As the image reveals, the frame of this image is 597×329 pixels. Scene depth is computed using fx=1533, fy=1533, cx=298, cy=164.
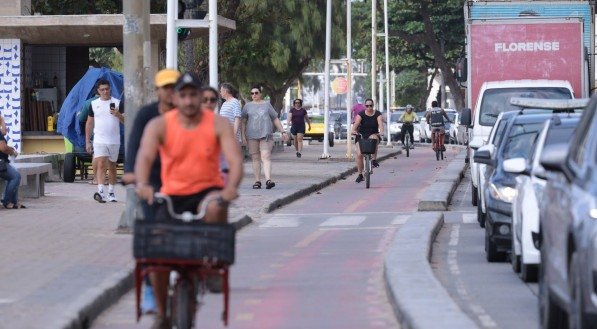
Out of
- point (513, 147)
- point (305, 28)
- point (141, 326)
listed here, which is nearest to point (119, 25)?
point (513, 147)

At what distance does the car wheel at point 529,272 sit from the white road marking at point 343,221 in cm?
736

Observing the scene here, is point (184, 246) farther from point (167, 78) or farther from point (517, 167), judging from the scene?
point (517, 167)

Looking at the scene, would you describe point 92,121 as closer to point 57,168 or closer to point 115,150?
point 115,150

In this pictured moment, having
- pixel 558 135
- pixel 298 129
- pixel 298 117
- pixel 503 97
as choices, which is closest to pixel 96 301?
pixel 558 135

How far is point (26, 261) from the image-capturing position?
47.6ft

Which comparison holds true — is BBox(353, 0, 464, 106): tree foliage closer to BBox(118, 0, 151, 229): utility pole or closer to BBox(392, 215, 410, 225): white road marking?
BBox(392, 215, 410, 225): white road marking

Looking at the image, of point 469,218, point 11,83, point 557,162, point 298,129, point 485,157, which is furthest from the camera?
point 298,129

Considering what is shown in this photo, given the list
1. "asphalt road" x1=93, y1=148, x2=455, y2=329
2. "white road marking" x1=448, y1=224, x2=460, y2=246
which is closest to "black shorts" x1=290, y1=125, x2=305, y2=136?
"asphalt road" x1=93, y1=148, x2=455, y2=329

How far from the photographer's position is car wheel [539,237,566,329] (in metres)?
9.70

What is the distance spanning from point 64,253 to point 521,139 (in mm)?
5680

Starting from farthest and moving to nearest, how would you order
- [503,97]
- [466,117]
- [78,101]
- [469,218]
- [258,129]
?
1. [78,101]
2. [503,97]
3. [466,117]
4. [258,129]
5. [469,218]

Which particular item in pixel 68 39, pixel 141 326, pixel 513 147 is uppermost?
pixel 68 39

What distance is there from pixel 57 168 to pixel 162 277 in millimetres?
20811

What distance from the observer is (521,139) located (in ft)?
58.7
